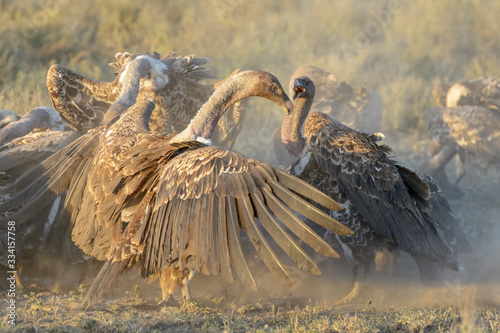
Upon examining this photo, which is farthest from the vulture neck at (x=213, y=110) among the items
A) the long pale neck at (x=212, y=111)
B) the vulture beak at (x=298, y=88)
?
the vulture beak at (x=298, y=88)

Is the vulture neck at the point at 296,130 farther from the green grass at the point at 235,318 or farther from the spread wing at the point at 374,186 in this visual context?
the green grass at the point at 235,318

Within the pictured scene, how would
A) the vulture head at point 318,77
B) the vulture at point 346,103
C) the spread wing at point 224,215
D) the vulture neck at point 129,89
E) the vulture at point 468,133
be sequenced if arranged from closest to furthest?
1. the spread wing at point 224,215
2. the vulture neck at point 129,89
3. the vulture at point 468,133
4. the vulture at point 346,103
5. the vulture head at point 318,77

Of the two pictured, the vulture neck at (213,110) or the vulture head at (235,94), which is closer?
the vulture neck at (213,110)

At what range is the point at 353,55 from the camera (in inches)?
527

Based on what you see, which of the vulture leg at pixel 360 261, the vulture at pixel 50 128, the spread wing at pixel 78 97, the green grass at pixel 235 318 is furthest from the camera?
the spread wing at pixel 78 97

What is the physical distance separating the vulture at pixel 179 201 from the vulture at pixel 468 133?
4.05 m

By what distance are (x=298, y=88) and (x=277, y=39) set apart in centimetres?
772

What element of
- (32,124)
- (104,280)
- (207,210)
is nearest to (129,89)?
(32,124)

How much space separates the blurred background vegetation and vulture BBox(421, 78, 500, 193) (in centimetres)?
165

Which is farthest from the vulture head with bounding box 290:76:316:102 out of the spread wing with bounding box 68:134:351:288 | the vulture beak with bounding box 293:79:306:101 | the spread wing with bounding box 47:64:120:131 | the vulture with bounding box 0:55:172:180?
the spread wing with bounding box 68:134:351:288

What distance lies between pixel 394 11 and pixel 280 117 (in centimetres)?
744

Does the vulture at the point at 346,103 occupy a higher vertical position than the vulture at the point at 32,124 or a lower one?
higher

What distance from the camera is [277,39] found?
1395cm

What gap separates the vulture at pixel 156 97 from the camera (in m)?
7.36
